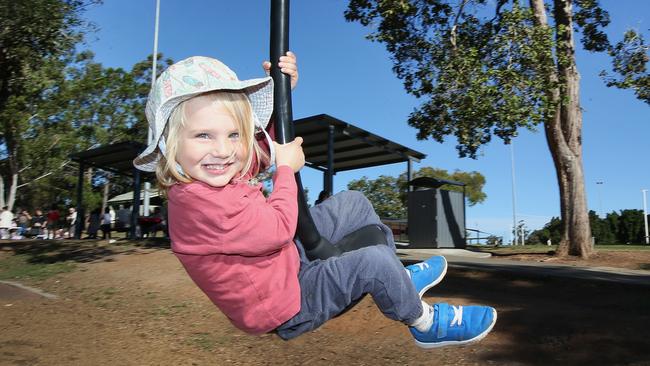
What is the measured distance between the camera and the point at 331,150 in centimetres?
1531

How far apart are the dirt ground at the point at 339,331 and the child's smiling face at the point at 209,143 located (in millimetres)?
5836

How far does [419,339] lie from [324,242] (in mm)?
780

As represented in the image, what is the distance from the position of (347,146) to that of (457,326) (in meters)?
15.4

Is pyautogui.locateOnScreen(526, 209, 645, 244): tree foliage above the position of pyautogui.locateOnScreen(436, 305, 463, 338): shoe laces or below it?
above

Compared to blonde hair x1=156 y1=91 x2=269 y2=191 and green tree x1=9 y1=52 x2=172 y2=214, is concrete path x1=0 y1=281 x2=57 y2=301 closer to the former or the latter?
blonde hair x1=156 y1=91 x2=269 y2=191

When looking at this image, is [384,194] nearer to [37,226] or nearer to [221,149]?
[37,226]

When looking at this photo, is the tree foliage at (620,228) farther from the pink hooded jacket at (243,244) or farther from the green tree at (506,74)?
the pink hooded jacket at (243,244)

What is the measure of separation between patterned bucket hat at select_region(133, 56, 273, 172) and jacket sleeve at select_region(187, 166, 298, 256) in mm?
255

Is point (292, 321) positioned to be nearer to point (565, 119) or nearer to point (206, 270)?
point (206, 270)

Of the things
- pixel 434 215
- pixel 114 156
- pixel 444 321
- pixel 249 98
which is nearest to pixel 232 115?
pixel 249 98

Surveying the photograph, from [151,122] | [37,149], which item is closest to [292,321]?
[151,122]

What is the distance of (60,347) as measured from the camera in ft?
23.3

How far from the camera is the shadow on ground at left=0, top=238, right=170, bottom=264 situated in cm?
1473

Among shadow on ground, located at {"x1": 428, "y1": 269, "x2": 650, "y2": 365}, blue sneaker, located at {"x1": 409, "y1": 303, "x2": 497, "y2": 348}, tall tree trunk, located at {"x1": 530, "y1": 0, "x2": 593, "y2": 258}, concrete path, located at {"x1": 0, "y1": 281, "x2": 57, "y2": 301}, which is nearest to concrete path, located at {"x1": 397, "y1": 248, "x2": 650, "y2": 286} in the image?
shadow on ground, located at {"x1": 428, "y1": 269, "x2": 650, "y2": 365}
